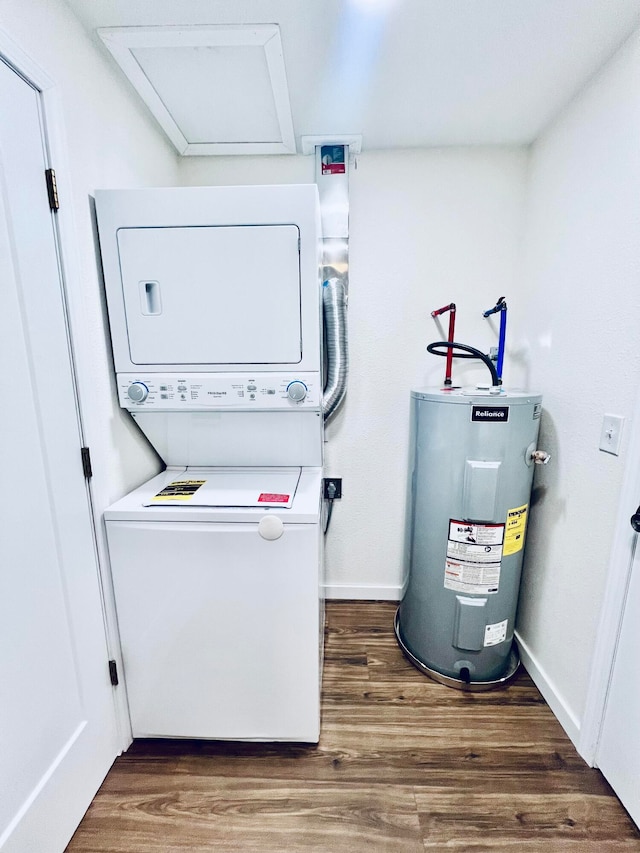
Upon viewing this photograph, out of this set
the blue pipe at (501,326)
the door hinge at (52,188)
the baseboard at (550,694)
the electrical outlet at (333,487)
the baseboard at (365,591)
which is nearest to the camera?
the door hinge at (52,188)

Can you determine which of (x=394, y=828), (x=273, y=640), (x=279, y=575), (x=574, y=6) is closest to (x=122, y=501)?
(x=279, y=575)

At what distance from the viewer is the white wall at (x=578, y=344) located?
1.16 meters

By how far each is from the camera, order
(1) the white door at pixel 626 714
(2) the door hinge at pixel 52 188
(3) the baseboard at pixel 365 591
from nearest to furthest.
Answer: (2) the door hinge at pixel 52 188 → (1) the white door at pixel 626 714 → (3) the baseboard at pixel 365 591

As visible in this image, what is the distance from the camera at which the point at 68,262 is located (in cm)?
105

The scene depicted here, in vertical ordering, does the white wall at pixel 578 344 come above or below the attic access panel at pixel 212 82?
below

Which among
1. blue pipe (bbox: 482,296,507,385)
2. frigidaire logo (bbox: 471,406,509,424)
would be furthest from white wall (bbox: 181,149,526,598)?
frigidaire logo (bbox: 471,406,509,424)

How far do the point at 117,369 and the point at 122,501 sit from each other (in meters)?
0.45

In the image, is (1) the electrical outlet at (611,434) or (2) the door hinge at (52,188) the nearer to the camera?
(2) the door hinge at (52,188)

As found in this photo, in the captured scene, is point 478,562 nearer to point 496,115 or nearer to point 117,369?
point 117,369

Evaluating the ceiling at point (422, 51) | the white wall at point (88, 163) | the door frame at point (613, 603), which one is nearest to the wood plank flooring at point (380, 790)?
the door frame at point (613, 603)

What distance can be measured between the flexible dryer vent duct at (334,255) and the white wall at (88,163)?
777mm

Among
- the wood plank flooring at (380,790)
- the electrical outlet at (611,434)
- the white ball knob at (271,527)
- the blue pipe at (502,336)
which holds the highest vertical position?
the blue pipe at (502,336)

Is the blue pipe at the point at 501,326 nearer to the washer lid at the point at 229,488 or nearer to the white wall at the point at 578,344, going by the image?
the white wall at the point at 578,344

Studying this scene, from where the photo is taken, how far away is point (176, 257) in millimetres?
1206
